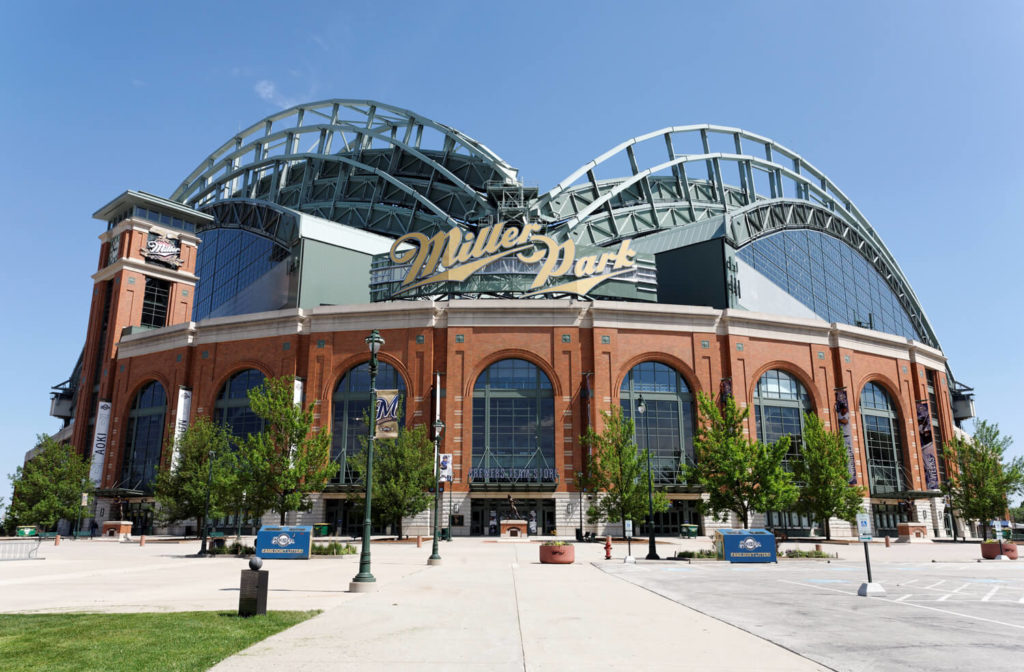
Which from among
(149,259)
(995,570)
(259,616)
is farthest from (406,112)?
(259,616)

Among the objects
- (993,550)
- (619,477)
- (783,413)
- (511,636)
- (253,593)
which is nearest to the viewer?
(511,636)

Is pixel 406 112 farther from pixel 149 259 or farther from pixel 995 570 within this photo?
pixel 995 570

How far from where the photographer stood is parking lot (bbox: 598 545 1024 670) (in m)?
10.6

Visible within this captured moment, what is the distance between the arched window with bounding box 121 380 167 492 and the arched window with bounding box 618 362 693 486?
140 feet

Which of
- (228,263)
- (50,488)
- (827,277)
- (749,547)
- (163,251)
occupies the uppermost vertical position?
(228,263)

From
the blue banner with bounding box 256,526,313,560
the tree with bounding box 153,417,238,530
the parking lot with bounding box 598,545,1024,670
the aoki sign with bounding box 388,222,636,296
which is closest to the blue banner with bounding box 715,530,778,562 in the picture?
the parking lot with bounding box 598,545,1024,670

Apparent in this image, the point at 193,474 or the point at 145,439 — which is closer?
the point at 193,474


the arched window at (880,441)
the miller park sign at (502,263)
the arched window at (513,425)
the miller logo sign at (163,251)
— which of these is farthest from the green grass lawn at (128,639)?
the miller logo sign at (163,251)

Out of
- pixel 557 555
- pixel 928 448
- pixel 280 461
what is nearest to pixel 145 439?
pixel 280 461

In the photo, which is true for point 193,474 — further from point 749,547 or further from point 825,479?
point 825,479

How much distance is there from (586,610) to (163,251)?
263 feet

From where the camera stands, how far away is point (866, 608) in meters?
16.2

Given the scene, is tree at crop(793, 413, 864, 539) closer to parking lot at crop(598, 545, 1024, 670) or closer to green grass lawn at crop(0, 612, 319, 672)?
parking lot at crop(598, 545, 1024, 670)

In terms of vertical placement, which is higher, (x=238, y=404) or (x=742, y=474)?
(x=238, y=404)
